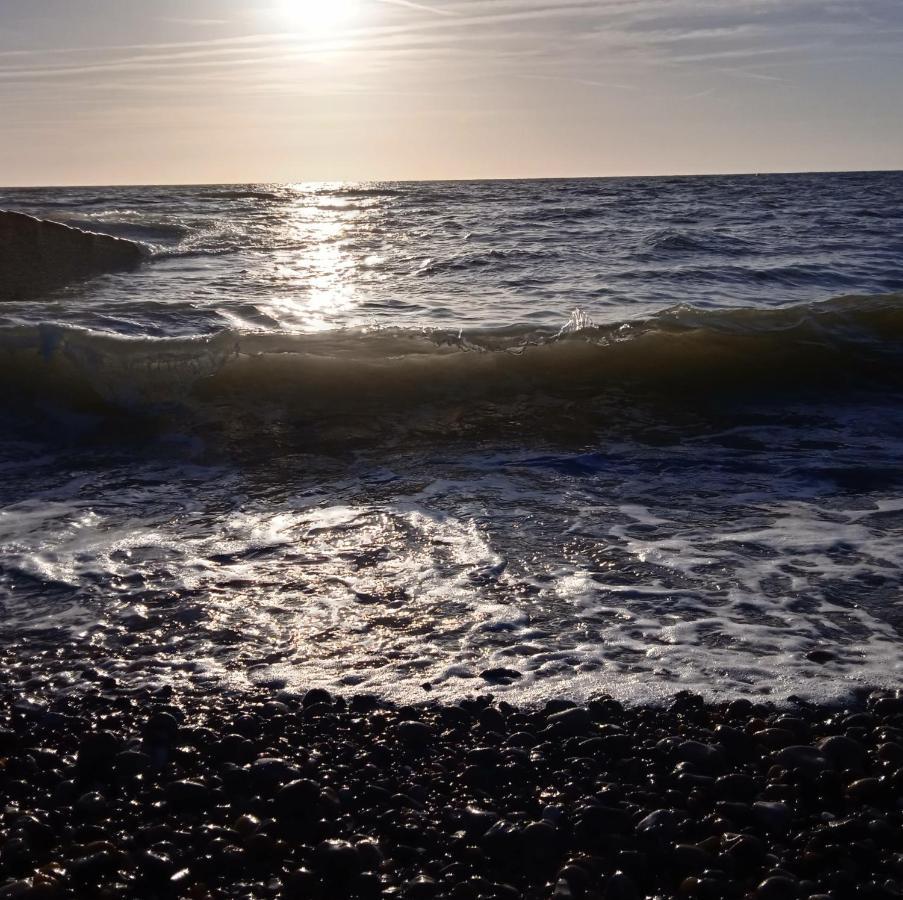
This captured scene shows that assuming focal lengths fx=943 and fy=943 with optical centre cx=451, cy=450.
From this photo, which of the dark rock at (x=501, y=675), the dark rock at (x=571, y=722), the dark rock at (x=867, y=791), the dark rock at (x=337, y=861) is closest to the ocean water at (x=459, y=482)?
the dark rock at (x=501, y=675)

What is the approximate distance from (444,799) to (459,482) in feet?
11.4

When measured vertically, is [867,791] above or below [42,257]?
below

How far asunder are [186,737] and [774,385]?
23.8 ft

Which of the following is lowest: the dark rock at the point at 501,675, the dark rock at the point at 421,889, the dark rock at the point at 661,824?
the dark rock at the point at 421,889

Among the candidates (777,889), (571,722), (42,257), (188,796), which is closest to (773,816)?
(777,889)

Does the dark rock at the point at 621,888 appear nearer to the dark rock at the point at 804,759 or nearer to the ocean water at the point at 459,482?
the dark rock at the point at 804,759

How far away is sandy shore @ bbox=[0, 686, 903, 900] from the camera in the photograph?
2.56 meters

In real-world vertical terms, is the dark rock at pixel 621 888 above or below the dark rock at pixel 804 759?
below

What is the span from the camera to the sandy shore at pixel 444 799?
101 inches

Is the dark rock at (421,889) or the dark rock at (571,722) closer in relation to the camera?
the dark rock at (421,889)

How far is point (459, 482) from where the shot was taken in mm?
6273

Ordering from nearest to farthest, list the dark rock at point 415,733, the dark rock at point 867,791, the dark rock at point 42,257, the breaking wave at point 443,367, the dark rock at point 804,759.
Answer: the dark rock at point 867,791 → the dark rock at point 804,759 → the dark rock at point 415,733 → the breaking wave at point 443,367 → the dark rock at point 42,257

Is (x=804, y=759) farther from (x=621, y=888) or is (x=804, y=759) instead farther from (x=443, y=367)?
(x=443, y=367)

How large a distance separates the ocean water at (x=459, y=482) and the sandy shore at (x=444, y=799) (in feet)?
0.79
